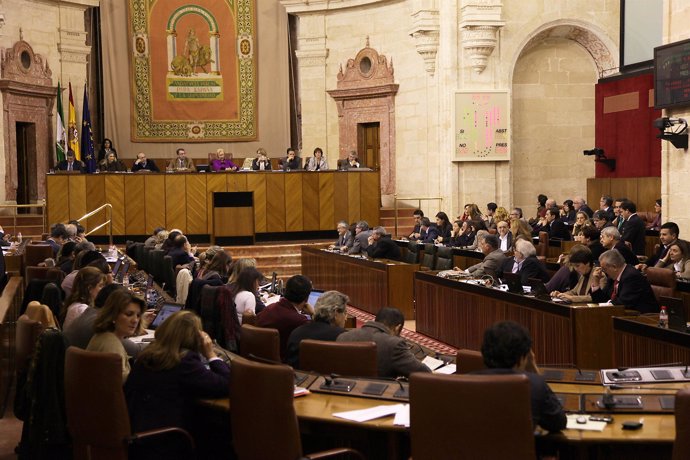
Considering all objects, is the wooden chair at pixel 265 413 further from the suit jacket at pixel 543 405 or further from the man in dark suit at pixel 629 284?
the man in dark suit at pixel 629 284

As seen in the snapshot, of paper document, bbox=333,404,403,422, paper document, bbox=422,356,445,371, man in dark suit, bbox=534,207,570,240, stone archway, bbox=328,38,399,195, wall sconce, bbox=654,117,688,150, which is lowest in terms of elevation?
paper document, bbox=422,356,445,371

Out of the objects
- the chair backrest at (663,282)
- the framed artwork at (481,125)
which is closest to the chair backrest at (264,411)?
the chair backrest at (663,282)

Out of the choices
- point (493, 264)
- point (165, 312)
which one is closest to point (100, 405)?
point (165, 312)

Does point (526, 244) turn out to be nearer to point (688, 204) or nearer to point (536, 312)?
point (536, 312)

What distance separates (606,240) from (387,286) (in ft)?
11.9

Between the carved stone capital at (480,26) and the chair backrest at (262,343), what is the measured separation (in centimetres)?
1157

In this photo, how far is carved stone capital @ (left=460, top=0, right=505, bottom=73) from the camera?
1612 cm

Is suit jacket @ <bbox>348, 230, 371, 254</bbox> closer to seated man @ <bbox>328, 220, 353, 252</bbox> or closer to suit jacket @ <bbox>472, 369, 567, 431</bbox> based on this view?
seated man @ <bbox>328, 220, 353, 252</bbox>

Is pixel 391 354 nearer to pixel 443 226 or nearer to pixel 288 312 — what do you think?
pixel 288 312

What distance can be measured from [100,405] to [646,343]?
3751 mm

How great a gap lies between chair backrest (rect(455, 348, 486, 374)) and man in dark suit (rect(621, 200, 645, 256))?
7.06 meters

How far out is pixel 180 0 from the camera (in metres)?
20.1

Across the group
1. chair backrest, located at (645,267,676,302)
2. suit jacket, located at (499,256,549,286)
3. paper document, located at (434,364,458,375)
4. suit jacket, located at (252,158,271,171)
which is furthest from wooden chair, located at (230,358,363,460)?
suit jacket, located at (252,158,271,171)

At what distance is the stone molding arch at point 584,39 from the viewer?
648 inches
